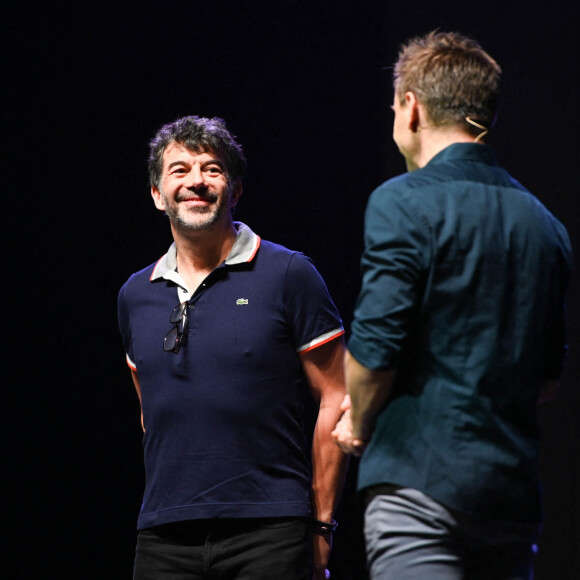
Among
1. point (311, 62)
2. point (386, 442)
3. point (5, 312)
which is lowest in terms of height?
point (5, 312)

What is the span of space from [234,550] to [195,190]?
918 mm

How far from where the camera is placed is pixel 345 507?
11.0 ft

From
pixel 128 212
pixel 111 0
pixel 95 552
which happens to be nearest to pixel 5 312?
pixel 128 212

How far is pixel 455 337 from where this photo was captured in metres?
1.37

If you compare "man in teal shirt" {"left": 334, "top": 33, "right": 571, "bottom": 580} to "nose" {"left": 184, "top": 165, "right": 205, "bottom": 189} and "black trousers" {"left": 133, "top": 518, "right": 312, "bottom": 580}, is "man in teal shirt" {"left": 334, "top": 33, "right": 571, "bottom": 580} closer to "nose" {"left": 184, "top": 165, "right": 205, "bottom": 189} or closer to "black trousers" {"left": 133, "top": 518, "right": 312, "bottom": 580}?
"black trousers" {"left": 133, "top": 518, "right": 312, "bottom": 580}

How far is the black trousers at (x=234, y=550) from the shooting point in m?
1.90

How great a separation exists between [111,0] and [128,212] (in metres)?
0.87

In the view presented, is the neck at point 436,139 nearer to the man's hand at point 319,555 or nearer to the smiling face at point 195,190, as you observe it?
the smiling face at point 195,190

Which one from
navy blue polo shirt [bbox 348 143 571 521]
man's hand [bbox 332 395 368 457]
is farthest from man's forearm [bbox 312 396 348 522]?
navy blue polo shirt [bbox 348 143 571 521]

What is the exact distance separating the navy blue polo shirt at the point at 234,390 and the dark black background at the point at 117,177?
1.28m

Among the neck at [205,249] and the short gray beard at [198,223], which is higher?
the short gray beard at [198,223]

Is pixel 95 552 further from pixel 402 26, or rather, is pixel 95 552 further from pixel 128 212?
pixel 402 26

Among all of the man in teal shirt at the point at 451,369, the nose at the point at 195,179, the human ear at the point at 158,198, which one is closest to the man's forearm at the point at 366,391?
the man in teal shirt at the point at 451,369

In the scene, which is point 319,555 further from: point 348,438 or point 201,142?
point 201,142
